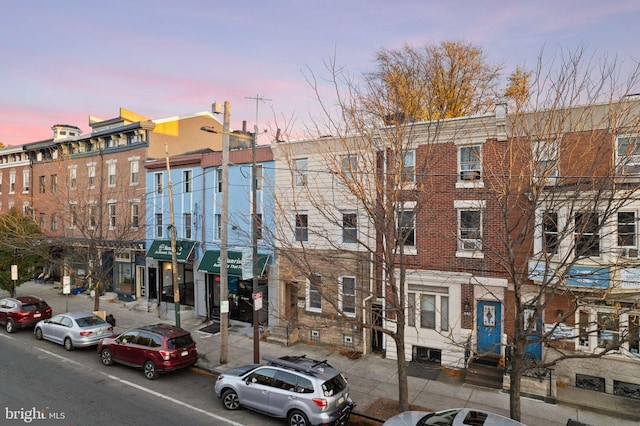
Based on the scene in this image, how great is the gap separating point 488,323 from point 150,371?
12.7m

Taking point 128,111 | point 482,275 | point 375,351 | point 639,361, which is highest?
point 128,111

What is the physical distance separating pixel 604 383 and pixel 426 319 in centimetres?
619

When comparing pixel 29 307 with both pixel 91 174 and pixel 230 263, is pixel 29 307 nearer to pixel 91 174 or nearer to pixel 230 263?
pixel 230 263

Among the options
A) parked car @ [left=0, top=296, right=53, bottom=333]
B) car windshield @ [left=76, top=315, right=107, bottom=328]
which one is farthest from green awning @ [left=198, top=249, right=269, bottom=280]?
parked car @ [left=0, top=296, right=53, bottom=333]

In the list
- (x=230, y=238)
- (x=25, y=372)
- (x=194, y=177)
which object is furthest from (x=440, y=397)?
(x=194, y=177)

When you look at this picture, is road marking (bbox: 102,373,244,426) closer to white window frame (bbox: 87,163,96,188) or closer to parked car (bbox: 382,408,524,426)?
parked car (bbox: 382,408,524,426)

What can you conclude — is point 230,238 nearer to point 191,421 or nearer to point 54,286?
point 191,421

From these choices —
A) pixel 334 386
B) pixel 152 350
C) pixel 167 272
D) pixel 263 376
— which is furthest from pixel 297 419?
pixel 167 272

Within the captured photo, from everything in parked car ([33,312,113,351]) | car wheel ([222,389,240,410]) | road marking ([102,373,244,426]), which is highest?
parked car ([33,312,113,351])

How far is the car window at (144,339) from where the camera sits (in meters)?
14.7

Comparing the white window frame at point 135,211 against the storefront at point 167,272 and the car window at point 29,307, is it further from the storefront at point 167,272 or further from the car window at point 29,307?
the car window at point 29,307

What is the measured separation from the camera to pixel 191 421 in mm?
11266

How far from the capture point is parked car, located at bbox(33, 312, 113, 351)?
17078mm

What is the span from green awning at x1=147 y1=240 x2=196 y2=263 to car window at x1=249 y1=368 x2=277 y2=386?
1231 centimetres
